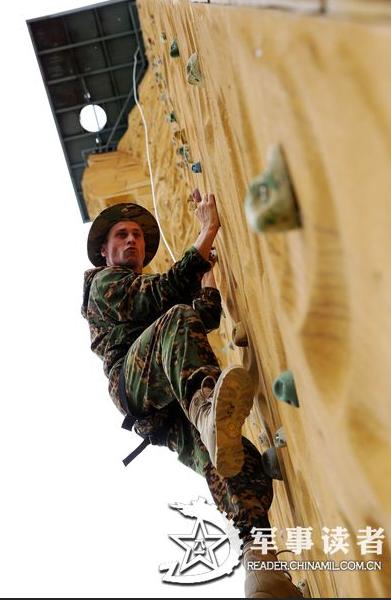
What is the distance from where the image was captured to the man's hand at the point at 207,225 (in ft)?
8.11

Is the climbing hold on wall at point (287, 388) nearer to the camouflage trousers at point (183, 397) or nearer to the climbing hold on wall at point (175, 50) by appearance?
the camouflage trousers at point (183, 397)

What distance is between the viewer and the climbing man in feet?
6.00

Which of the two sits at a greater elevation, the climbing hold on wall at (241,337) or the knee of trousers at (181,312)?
the knee of trousers at (181,312)

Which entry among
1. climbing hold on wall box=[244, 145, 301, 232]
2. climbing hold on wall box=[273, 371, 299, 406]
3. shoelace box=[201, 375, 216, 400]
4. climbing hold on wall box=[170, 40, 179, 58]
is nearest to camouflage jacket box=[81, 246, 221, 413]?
shoelace box=[201, 375, 216, 400]

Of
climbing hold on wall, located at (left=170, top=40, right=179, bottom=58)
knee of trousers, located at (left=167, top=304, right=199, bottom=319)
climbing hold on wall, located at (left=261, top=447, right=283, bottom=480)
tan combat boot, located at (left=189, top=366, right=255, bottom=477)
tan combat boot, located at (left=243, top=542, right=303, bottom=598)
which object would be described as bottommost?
tan combat boot, located at (left=243, top=542, right=303, bottom=598)

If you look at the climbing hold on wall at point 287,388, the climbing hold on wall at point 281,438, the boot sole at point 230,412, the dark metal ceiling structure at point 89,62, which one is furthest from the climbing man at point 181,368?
the dark metal ceiling structure at point 89,62

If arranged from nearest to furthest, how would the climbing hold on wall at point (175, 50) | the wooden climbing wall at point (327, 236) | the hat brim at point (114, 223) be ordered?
the wooden climbing wall at point (327, 236), the hat brim at point (114, 223), the climbing hold on wall at point (175, 50)

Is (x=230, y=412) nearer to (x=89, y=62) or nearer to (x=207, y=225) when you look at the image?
(x=207, y=225)

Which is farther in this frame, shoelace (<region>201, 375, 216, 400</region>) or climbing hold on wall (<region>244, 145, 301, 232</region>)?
shoelace (<region>201, 375, 216, 400</region>)

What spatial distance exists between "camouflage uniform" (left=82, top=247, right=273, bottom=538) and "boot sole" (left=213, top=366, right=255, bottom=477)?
0.25 m

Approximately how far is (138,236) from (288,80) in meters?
2.11

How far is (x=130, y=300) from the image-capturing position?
2512 mm

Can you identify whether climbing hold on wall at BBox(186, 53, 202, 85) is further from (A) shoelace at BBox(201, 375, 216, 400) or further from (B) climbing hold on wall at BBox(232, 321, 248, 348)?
(A) shoelace at BBox(201, 375, 216, 400)

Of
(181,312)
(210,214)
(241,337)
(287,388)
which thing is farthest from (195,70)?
(287,388)
